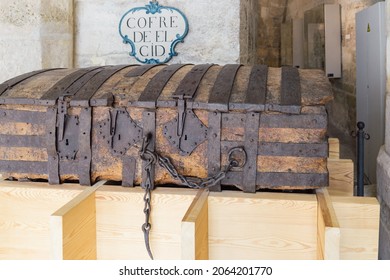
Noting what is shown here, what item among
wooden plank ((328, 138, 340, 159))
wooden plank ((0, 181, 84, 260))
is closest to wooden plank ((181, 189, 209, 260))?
wooden plank ((0, 181, 84, 260))

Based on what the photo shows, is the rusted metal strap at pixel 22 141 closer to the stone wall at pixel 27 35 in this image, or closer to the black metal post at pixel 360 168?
the stone wall at pixel 27 35

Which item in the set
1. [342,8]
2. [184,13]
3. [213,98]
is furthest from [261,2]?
[213,98]

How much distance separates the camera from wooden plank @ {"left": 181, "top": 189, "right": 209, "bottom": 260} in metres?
1.19

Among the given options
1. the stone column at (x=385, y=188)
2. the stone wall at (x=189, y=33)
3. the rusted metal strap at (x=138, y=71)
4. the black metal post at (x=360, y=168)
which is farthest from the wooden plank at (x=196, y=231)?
the stone wall at (x=189, y=33)

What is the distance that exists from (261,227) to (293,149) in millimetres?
276

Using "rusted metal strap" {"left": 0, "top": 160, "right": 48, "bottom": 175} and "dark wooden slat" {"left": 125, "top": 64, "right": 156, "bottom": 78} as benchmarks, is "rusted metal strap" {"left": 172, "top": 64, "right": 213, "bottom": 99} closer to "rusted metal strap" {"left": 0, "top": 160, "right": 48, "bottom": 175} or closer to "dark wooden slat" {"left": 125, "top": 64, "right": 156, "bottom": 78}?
"dark wooden slat" {"left": 125, "top": 64, "right": 156, "bottom": 78}

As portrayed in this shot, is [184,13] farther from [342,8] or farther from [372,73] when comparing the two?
[342,8]

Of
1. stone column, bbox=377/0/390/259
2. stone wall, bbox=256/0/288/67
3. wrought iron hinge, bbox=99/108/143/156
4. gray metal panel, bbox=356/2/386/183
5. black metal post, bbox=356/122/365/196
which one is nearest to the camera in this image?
wrought iron hinge, bbox=99/108/143/156

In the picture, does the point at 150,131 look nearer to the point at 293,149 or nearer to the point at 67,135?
the point at 67,135

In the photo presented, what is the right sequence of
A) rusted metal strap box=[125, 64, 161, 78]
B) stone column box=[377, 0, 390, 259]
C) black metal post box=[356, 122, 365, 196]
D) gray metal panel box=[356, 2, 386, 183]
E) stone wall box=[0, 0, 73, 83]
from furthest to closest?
gray metal panel box=[356, 2, 386, 183] < stone wall box=[0, 0, 73, 83] < black metal post box=[356, 122, 365, 196] < stone column box=[377, 0, 390, 259] < rusted metal strap box=[125, 64, 161, 78]

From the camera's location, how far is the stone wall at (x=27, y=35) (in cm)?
258

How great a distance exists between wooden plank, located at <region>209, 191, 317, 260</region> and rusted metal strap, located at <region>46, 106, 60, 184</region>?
1.89 feet

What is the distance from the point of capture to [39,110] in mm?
1569

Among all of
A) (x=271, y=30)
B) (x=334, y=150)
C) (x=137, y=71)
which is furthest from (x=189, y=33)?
(x=271, y=30)
